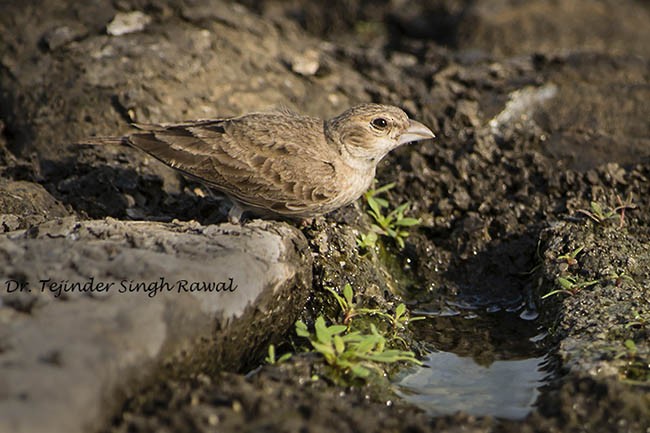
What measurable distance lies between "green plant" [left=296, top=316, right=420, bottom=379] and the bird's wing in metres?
1.37

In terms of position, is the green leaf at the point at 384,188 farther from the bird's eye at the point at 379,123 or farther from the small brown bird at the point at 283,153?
the bird's eye at the point at 379,123

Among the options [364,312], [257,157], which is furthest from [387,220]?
[364,312]

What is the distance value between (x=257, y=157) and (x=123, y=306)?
214 cm

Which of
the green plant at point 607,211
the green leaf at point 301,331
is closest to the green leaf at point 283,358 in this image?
the green leaf at point 301,331

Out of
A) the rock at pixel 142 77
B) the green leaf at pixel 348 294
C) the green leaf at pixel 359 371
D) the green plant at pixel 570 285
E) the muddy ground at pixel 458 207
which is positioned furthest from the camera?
the rock at pixel 142 77

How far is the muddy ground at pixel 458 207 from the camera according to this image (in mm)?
4387

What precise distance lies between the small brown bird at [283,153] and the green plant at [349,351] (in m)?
1.38

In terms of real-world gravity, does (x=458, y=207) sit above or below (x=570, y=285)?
below

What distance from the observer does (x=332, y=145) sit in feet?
21.0

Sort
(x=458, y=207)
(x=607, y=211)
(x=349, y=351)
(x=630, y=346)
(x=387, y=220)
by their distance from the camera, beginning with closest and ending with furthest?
(x=349, y=351) < (x=630, y=346) < (x=607, y=211) < (x=387, y=220) < (x=458, y=207)

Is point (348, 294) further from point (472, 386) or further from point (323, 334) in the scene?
point (472, 386)

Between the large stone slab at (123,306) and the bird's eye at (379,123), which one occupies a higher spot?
the bird's eye at (379,123)

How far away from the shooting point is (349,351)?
15.8ft

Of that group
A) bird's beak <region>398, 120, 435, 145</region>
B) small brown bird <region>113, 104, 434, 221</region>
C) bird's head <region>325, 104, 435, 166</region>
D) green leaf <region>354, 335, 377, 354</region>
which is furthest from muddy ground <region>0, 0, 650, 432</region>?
bird's beak <region>398, 120, 435, 145</region>
